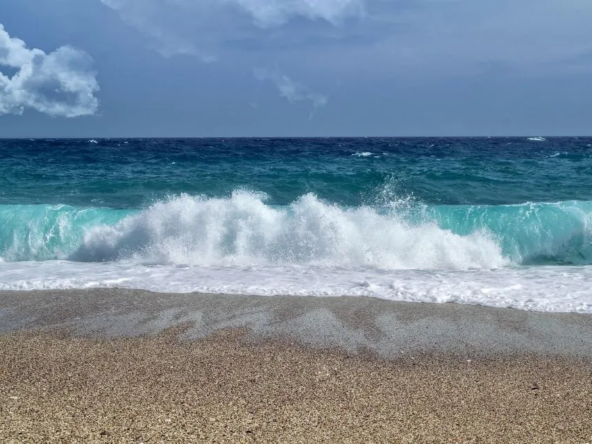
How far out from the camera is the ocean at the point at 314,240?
8133 millimetres

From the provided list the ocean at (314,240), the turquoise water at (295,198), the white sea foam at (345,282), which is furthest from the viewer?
the turquoise water at (295,198)

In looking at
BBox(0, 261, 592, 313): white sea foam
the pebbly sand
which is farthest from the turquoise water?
the pebbly sand

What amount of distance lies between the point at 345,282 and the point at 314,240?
2.34 meters

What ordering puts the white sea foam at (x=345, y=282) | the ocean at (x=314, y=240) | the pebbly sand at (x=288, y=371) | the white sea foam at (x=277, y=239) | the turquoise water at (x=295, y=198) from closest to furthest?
the pebbly sand at (x=288, y=371)
the white sea foam at (x=345, y=282)
the ocean at (x=314, y=240)
the white sea foam at (x=277, y=239)
the turquoise water at (x=295, y=198)

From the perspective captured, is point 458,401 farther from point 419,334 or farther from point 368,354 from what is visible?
point 419,334

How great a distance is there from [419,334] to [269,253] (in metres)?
4.90

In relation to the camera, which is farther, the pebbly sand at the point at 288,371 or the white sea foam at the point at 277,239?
the white sea foam at the point at 277,239

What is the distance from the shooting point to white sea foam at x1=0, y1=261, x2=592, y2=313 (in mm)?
7398

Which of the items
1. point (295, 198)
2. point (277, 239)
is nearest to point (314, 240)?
point (277, 239)

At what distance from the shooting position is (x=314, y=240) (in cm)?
1057

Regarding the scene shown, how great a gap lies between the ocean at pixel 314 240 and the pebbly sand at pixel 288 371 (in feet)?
3.11

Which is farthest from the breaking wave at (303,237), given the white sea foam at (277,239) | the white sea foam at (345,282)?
the white sea foam at (345,282)

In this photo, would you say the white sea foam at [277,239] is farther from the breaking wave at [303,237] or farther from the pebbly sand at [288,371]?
the pebbly sand at [288,371]

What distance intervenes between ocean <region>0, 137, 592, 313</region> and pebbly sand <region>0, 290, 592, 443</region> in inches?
37.3
